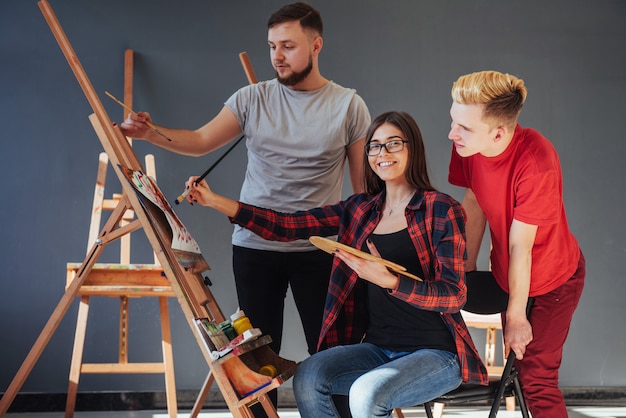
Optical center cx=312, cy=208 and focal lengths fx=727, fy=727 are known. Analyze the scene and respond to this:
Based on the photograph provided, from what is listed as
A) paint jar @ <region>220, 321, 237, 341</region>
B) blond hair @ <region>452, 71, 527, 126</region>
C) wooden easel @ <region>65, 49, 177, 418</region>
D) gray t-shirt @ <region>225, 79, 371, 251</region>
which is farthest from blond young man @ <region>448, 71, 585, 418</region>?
wooden easel @ <region>65, 49, 177, 418</region>

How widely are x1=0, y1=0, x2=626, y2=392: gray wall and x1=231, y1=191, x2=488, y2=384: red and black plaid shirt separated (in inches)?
72.3

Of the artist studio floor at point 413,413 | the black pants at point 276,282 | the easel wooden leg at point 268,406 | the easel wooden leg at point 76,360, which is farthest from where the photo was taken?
the artist studio floor at point 413,413

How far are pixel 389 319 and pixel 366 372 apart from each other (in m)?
0.16

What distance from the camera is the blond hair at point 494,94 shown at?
194 cm

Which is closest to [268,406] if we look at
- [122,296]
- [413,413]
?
[122,296]

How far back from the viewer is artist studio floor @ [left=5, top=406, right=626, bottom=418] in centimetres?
366

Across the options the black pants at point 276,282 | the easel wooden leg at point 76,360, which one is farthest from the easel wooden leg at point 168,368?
the black pants at point 276,282

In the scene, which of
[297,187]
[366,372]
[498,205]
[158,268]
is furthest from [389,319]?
[158,268]

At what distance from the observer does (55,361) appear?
3.76 m

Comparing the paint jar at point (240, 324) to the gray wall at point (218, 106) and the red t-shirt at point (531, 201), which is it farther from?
the gray wall at point (218, 106)

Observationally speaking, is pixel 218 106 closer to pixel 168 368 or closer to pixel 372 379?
pixel 168 368

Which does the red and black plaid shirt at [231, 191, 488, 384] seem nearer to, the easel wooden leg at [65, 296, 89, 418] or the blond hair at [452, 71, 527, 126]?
the blond hair at [452, 71, 527, 126]

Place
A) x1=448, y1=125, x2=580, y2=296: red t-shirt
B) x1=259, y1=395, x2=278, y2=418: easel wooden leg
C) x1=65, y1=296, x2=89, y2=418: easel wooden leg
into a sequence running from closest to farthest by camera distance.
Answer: x1=448, y1=125, x2=580, y2=296: red t-shirt → x1=259, y1=395, x2=278, y2=418: easel wooden leg → x1=65, y1=296, x2=89, y2=418: easel wooden leg

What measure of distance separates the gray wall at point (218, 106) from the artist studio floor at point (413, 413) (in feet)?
0.48
